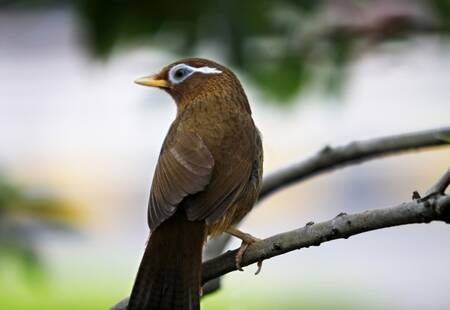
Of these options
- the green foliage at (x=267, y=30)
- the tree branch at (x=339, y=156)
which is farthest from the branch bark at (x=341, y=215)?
the green foliage at (x=267, y=30)

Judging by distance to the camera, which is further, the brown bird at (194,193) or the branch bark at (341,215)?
the brown bird at (194,193)

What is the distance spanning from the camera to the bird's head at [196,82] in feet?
13.3

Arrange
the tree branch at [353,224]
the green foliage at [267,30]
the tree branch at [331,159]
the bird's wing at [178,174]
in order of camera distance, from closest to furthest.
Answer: the tree branch at [353,224] → the bird's wing at [178,174] → the green foliage at [267,30] → the tree branch at [331,159]

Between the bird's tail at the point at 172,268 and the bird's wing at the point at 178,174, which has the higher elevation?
the bird's wing at the point at 178,174

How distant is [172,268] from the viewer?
3.22 meters

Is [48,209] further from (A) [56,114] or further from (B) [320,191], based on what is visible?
(A) [56,114]

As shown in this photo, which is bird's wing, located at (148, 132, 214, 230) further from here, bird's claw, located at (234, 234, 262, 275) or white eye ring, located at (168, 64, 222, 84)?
white eye ring, located at (168, 64, 222, 84)

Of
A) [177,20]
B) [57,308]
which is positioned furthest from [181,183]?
[57,308]

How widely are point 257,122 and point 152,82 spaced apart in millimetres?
5634

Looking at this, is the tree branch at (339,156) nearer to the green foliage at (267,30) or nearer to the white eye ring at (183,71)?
the green foliage at (267,30)

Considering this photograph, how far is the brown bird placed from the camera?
3168 millimetres

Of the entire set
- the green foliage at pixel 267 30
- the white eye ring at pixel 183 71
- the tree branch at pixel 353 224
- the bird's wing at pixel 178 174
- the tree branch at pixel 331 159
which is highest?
the white eye ring at pixel 183 71

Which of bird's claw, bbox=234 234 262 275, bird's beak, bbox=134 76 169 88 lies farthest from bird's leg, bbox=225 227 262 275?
bird's beak, bbox=134 76 169 88

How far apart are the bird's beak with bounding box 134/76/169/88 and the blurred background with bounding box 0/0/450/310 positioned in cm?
10
